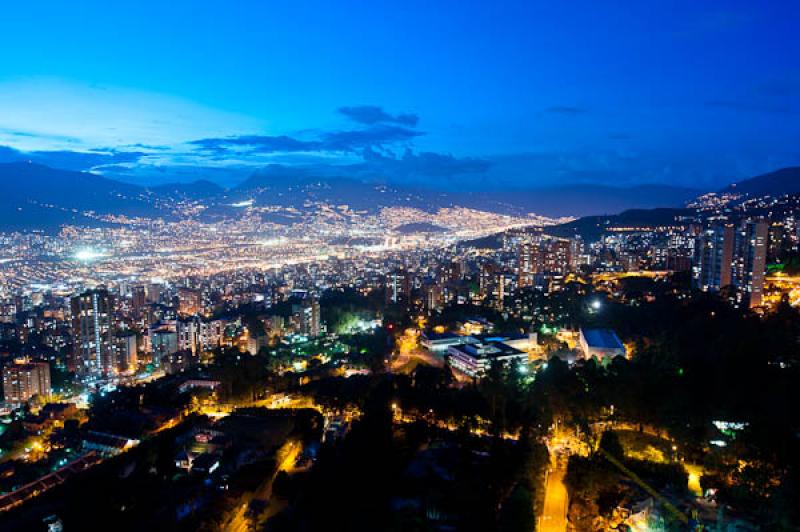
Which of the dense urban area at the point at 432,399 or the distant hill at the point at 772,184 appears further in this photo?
the distant hill at the point at 772,184

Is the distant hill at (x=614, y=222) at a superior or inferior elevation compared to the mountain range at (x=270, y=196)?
inferior

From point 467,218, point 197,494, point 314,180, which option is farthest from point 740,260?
point 314,180

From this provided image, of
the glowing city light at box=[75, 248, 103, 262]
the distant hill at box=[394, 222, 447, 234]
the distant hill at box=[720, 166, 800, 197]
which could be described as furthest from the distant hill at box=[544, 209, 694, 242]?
the glowing city light at box=[75, 248, 103, 262]

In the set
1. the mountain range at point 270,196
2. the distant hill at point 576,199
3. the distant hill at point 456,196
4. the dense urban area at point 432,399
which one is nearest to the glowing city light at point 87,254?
the mountain range at point 270,196

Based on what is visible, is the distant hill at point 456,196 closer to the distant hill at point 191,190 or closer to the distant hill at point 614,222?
the distant hill at point 191,190

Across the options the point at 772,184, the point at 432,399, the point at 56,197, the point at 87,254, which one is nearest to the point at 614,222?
the point at 772,184

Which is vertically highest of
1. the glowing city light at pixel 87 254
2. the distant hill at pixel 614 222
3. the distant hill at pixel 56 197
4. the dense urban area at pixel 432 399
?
the distant hill at pixel 56 197

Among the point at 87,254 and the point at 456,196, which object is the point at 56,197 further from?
the point at 456,196

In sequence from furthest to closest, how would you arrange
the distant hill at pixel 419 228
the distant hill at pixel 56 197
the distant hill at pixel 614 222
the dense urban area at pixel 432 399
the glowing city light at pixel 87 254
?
the distant hill at pixel 419 228 → the distant hill at pixel 56 197 → the glowing city light at pixel 87 254 → the distant hill at pixel 614 222 → the dense urban area at pixel 432 399
